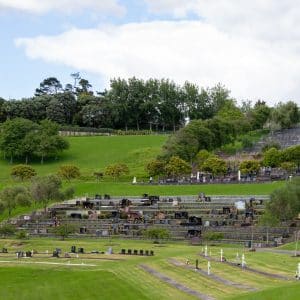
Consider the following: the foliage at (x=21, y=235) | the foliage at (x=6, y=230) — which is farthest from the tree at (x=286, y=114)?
the foliage at (x=6, y=230)

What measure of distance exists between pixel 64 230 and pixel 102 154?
77522 millimetres

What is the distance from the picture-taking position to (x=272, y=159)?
4643 inches

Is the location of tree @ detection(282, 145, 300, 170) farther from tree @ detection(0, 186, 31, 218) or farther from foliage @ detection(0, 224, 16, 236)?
foliage @ detection(0, 224, 16, 236)

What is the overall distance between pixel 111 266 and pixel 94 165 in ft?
295

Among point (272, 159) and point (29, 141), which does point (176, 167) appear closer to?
point (272, 159)

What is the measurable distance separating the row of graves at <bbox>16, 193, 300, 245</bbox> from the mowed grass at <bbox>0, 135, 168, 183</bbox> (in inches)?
1267

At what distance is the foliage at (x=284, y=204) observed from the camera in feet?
239

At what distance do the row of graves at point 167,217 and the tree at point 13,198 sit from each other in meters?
2.33

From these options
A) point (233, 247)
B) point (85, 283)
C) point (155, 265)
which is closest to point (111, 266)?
point (155, 265)

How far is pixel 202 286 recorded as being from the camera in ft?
144

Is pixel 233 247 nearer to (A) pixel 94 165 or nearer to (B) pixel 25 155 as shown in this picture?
(A) pixel 94 165

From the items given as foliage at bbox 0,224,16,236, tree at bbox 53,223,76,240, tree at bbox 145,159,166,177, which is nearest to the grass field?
tree at bbox 53,223,76,240

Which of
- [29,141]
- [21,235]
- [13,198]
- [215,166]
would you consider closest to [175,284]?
[21,235]

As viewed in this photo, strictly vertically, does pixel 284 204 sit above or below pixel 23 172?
below
